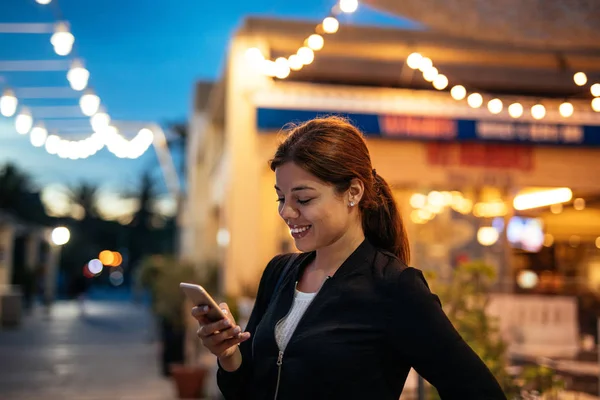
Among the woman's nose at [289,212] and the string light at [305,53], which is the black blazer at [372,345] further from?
the string light at [305,53]

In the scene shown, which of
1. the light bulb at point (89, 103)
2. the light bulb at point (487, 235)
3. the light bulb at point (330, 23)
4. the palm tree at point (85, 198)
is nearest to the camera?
the light bulb at point (330, 23)

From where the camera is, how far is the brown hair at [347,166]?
1.98 m

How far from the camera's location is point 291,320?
6.74 feet

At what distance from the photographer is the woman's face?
1.99 meters

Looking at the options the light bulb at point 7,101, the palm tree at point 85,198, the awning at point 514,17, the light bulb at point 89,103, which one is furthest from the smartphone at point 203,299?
the palm tree at point 85,198

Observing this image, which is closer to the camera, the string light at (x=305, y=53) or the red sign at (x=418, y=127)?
the string light at (x=305, y=53)

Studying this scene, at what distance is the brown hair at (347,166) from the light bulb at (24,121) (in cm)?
1081

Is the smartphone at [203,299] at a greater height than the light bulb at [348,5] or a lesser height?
lesser

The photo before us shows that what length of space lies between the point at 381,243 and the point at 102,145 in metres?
14.1

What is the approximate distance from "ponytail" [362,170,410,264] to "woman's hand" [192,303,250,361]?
1.60ft

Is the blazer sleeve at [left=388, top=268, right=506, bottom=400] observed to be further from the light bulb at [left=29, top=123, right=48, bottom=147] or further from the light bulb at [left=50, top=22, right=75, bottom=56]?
the light bulb at [left=29, top=123, right=48, bottom=147]

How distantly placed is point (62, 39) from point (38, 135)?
192 inches

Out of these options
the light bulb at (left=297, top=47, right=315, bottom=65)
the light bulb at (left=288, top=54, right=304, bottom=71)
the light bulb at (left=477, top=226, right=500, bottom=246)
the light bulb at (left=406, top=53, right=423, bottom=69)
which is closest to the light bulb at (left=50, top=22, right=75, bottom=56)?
the light bulb at (left=288, top=54, right=304, bottom=71)

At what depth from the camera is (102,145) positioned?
15.5 metres
